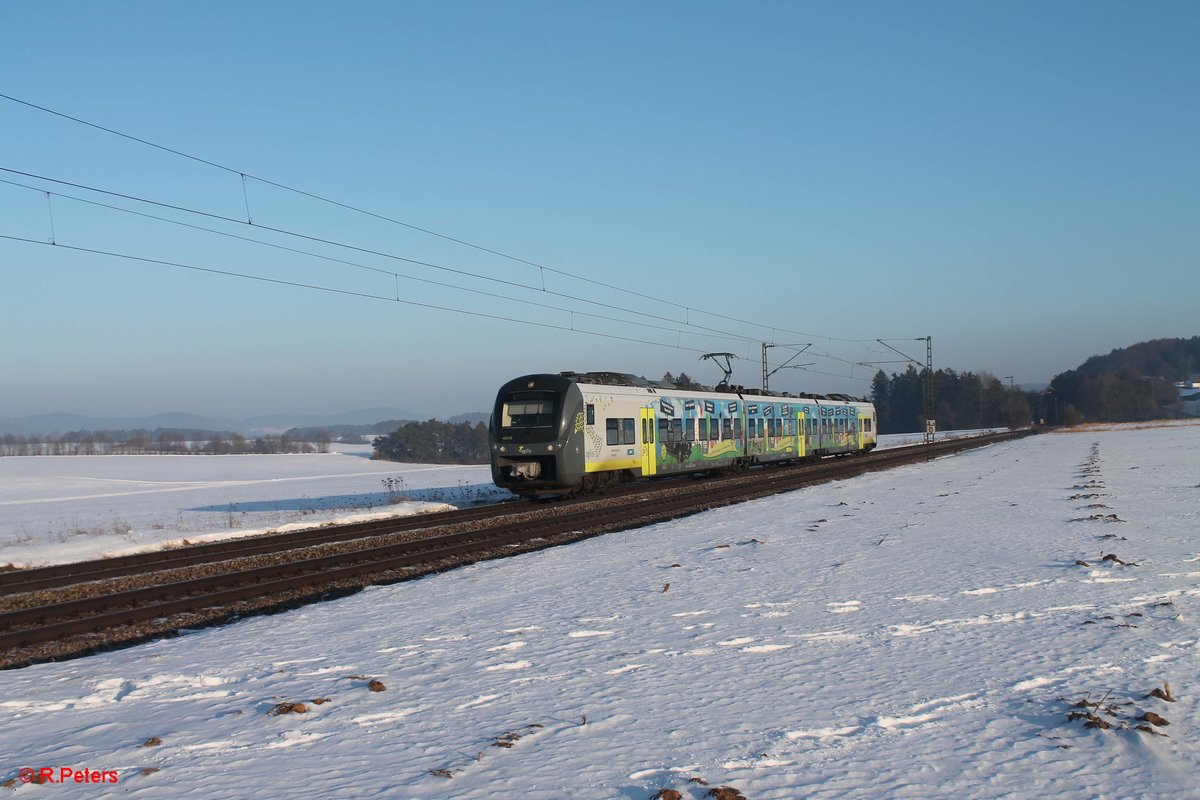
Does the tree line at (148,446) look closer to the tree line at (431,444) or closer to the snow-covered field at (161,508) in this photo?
the tree line at (431,444)

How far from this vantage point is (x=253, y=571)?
44.5 ft

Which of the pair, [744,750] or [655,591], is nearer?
[744,750]

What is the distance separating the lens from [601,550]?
14891mm

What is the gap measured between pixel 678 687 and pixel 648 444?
2208 cm

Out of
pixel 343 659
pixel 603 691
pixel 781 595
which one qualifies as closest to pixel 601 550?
pixel 781 595

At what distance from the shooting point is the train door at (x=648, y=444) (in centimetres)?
2827

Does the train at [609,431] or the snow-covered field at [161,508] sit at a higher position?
the train at [609,431]

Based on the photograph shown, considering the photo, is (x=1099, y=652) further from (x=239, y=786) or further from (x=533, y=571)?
(x=533, y=571)

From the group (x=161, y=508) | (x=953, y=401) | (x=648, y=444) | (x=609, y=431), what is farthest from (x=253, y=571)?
(x=953, y=401)

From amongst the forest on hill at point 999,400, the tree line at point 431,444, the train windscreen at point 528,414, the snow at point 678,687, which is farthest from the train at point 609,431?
the forest on hill at point 999,400

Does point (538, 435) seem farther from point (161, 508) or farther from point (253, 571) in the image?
point (161, 508)

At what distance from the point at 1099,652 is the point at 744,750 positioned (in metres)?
3.56

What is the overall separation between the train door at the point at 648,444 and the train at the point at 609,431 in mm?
32

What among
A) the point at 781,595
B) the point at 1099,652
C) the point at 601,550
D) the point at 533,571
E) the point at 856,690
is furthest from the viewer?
the point at 601,550
